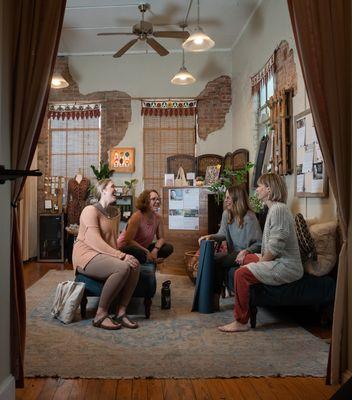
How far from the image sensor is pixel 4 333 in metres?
2.13

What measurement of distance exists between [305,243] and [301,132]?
4.43 feet

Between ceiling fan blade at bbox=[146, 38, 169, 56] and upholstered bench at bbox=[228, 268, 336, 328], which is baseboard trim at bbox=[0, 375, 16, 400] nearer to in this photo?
upholstered bench at bbox=[228, 268, 336, 328]

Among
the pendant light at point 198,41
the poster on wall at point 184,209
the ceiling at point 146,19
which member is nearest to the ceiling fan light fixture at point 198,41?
the pendant light at point 198,41

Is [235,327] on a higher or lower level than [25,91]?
lower

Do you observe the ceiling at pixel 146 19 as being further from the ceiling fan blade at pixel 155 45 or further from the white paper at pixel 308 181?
the white paper at pixel 308 181

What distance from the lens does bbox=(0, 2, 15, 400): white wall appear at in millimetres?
2082

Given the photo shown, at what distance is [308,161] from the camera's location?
404 centimetres

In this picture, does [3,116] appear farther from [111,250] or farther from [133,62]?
[133,62]

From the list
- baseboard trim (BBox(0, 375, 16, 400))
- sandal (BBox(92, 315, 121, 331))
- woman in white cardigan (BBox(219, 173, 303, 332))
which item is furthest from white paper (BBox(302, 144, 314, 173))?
baseboard trim (BBox(0, 375, 16, 400))

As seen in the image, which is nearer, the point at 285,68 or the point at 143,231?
the point at 143,231

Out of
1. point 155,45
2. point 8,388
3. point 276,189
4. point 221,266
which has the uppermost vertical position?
point 155,45

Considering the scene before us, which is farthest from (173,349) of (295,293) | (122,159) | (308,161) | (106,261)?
(122,159)

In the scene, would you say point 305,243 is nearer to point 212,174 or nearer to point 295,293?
point 295,293

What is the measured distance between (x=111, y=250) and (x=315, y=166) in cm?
209
